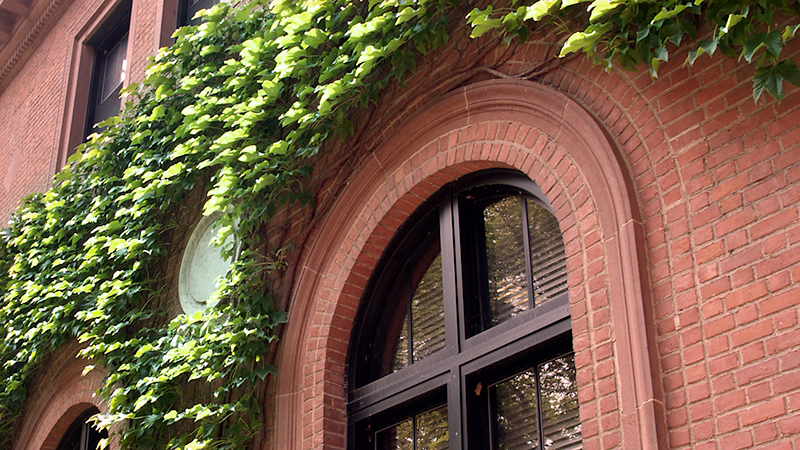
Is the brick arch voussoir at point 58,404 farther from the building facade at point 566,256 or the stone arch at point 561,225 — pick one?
A: the stone arch at point 561,225

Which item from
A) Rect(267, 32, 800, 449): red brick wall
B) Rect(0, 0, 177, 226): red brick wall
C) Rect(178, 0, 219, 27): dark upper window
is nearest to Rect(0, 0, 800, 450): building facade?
Rect(267, 32, 800, 449): red brick wall

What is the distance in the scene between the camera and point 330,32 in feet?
17.6

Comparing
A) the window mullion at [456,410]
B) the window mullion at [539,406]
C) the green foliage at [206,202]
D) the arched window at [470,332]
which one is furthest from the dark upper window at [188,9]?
the window mullion at [539,406]

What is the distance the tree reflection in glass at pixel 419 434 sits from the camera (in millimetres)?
4633

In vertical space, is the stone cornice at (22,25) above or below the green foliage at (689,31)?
above

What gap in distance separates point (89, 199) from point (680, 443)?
20.5 ft

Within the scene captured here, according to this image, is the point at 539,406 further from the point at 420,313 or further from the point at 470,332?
the point at 420,313

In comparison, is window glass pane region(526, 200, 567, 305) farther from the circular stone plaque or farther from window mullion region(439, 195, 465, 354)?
the circular stone plaque

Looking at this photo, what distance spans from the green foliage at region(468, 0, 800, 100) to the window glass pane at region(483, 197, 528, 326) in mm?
1104

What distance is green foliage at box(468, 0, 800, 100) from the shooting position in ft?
10.1

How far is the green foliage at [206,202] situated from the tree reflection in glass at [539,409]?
1733mm

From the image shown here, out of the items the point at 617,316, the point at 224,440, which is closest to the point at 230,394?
the point at 224,440

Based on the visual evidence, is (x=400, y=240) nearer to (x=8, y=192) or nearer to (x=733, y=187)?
(x=733, y=187)

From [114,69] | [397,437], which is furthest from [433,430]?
[114,69]
